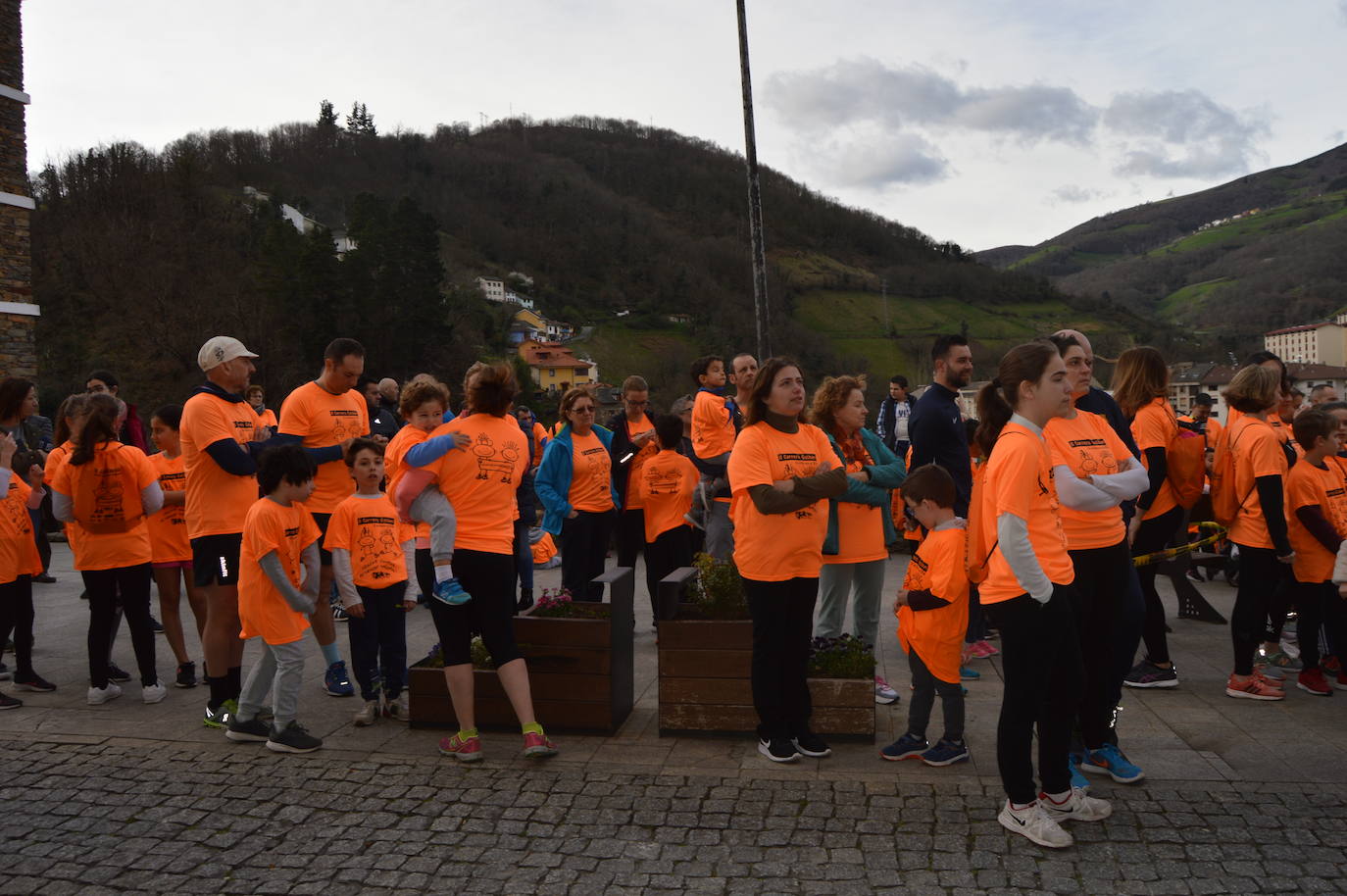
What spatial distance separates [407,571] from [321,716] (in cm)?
92

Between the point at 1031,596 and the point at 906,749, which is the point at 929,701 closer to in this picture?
the point at 906,749

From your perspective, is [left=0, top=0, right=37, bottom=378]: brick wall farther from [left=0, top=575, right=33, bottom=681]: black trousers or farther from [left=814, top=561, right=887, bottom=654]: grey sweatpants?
[left=814, top=561, right=887, bottom=654]: grey sweatpants

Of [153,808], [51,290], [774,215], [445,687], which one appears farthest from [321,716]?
[774,215]

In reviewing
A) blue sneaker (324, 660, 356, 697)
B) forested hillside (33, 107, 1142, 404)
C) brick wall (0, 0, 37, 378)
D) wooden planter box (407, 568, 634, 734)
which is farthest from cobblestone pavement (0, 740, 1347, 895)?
forested hillside (33, 107, 1142, 404)

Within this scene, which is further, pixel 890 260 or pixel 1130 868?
pixel 890 260

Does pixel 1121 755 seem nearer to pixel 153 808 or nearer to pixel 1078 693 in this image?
pixel 1078 693

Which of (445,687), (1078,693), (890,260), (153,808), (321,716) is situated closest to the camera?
(1078,693)

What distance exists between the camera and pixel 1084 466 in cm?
398

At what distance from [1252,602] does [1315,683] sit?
622 millimetres

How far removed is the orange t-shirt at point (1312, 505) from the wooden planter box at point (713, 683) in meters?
2.69

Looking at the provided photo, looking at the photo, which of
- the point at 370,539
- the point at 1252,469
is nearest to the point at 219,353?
the point at 370,539

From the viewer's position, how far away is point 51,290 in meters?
49.2

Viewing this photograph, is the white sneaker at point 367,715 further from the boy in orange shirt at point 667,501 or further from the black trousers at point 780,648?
the boy in orange shirt at point 667,501

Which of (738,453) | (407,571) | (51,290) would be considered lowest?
(407,571)
